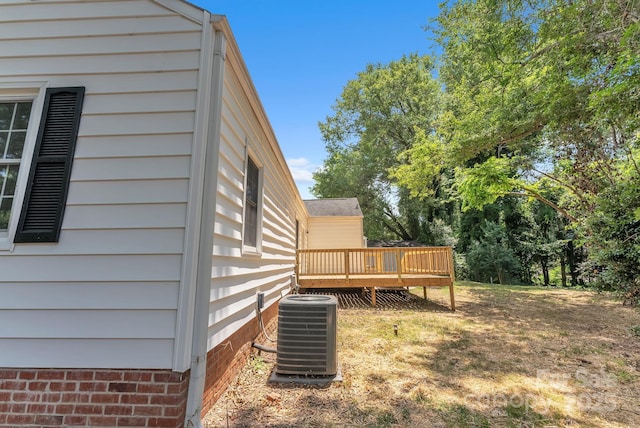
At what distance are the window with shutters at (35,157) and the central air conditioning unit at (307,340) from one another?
2223 mm

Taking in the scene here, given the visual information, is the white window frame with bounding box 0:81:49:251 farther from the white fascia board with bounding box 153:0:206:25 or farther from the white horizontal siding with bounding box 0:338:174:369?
the white fascia board with bounding box 153:0:206:25

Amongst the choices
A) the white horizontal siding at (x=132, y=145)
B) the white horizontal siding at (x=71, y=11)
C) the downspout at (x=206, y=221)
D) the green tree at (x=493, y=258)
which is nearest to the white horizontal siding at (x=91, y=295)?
the downspout at (x=206, y=221)

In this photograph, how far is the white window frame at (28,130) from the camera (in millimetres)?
2197

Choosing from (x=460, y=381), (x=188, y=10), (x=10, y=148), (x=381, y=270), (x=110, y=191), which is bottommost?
(x=460, y=381)

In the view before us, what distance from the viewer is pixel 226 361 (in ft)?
9.02

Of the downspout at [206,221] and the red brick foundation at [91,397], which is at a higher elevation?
the downspout at [206,221]

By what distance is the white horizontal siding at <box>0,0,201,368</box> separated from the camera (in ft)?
6.70

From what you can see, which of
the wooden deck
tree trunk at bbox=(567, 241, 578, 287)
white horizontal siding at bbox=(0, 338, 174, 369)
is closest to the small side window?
white horizontal siding at bbox=(0, 338, 174, 369)

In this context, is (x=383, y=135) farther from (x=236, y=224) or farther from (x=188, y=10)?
(x=188, y=10)

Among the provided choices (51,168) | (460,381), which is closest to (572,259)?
(460,381)

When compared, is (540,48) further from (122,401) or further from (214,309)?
(122,401)

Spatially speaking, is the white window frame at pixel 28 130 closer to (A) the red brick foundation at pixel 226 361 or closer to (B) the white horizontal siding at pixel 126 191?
(B) the white horizontal siding at pixel 126 191

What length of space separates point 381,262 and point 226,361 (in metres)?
5.81

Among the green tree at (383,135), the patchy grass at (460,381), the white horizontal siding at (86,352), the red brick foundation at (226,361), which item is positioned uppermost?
the green tree at (383,135)
